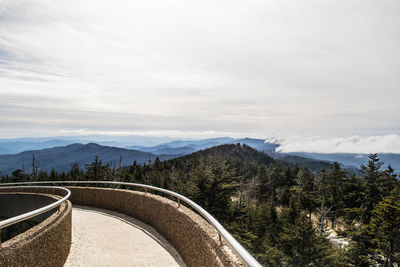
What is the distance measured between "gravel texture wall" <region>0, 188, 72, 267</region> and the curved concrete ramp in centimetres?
51

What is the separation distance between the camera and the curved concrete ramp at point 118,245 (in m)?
5.41

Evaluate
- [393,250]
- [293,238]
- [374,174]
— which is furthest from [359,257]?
[374,174]

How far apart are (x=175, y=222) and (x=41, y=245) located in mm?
2767

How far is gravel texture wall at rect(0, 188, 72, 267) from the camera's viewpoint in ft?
12.1

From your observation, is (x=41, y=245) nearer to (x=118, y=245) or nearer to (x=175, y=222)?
(x=118, y=245)

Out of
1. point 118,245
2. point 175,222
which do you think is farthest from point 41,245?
point 175,222

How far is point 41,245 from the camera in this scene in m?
4.43

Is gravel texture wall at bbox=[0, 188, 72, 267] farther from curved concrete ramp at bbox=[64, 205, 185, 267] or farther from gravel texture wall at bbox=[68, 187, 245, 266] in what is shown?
gravel texture wall at bbox=[68, 187, 245, 266]

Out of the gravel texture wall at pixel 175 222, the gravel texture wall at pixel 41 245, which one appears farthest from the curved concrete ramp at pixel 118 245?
the gravel texture wall at pixel 41 245

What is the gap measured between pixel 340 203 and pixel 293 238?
28.4 meters

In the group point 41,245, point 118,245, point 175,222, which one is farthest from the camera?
point 118,245

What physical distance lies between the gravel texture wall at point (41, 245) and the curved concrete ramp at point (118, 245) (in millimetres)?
512

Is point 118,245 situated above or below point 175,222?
below

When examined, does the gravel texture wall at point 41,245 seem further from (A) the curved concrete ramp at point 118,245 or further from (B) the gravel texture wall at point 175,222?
(B) the gravel texture wall at point 175,222
